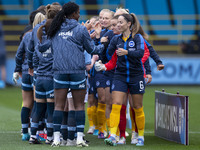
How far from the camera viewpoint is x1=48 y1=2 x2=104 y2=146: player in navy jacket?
Answer: 7316 mm

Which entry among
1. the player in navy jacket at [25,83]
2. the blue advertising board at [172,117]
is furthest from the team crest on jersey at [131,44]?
the player in navy jacket at [25,83]

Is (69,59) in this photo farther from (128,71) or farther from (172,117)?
(172,117)

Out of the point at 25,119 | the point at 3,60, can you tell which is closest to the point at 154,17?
the point at 3,60

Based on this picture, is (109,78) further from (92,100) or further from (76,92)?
(76,92)

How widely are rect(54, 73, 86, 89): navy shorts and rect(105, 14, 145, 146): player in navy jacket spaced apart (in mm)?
634

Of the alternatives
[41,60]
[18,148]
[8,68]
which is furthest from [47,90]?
[8,68]

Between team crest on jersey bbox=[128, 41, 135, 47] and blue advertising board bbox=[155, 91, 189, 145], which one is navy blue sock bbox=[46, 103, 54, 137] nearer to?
team crest on jersey bbox=[128, 41, 135, 47]

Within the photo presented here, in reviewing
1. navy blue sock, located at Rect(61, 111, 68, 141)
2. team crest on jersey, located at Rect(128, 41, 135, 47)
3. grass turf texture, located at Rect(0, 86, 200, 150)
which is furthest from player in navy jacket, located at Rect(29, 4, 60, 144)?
team crest on jersey, located at Rect(128, 41, 135, 47)

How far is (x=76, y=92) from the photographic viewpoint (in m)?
7.41

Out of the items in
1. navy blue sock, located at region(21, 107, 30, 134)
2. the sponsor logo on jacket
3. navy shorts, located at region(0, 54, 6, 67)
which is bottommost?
navy blue sock, located at region(21, 107, 30, 134)

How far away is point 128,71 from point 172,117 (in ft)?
3.90

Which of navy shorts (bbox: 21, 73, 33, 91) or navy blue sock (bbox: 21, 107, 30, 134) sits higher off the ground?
navy shorts (bbox: 21, 73, 33, 91)

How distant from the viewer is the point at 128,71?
25.4ft

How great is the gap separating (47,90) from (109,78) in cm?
143
